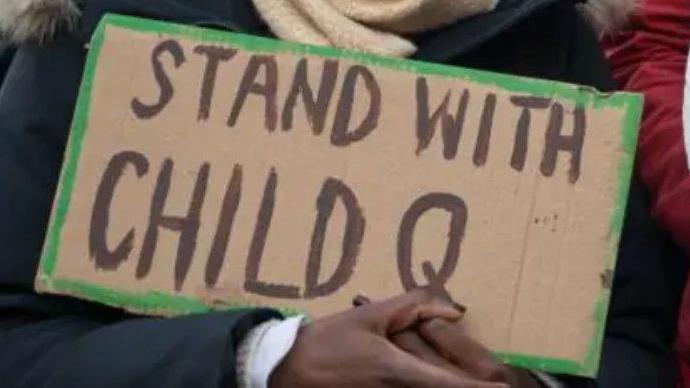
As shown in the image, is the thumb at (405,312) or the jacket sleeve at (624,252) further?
the jacket sleeve at (624,252)

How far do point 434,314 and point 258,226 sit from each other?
0.53 feet

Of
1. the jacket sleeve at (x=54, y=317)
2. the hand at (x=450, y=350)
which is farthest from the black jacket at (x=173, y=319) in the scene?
the hand at (x=450, y=350)

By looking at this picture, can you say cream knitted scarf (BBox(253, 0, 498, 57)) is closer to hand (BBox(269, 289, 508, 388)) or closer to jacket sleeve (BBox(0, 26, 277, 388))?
jacket sleeve (BBox(0, 26, 277, 388))

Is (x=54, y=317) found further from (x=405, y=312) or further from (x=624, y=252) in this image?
(x=624, y=252)

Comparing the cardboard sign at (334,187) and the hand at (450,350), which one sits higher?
the cardboard sign at (334,187)

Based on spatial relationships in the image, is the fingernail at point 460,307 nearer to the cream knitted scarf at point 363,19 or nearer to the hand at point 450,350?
the hand at point 450,350

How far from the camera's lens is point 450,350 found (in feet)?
3.53

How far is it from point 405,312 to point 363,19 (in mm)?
330

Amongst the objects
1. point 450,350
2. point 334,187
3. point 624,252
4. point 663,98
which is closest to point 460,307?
point 450,350

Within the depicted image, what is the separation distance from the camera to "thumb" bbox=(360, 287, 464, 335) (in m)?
1.06

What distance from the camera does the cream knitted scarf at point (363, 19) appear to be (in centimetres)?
126

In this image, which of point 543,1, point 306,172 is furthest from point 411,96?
point 543,1

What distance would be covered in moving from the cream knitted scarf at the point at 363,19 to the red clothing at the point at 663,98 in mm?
188

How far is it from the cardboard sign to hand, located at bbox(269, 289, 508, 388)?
0.03m
